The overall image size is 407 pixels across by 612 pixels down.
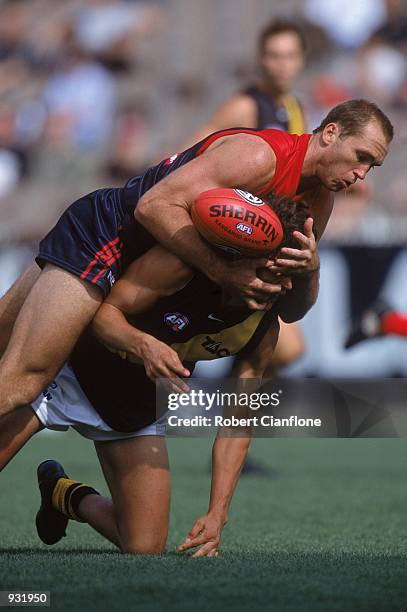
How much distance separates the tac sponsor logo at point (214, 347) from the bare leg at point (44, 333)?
44 centimetres

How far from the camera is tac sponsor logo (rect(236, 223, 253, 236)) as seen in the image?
3420 millimetres

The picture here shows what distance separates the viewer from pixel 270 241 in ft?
11.3

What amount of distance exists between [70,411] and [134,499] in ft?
1.28

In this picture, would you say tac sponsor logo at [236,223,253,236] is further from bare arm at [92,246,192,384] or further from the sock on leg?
the sock on leg

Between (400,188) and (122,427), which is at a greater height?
(122,427)

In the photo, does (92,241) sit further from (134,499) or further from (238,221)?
(134,499)

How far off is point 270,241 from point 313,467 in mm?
3853

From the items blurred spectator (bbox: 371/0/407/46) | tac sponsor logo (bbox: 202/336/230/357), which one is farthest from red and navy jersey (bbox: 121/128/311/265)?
blurred spectator (bbox: 371/0/407/46)

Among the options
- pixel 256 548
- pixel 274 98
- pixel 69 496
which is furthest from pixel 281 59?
pixel 256 548

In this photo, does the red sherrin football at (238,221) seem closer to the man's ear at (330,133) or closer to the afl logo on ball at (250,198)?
the afl logo on ball at (250,198)

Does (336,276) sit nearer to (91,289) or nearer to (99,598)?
(91,289)

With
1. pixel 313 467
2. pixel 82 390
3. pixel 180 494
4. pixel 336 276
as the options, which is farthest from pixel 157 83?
pixel 82 390

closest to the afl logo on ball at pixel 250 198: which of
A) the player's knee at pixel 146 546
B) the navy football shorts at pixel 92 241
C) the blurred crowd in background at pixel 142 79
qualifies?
the navy football shorts at pixel 92 241

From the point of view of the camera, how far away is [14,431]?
3.96 metres
